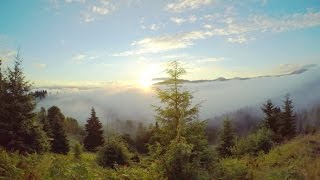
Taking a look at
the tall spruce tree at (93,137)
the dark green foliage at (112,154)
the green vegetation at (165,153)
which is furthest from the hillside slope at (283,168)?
the tall spruce tree at (93,137)

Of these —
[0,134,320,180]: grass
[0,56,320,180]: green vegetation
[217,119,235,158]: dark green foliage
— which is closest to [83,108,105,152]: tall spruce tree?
[0,56,320,180]: green vegetation

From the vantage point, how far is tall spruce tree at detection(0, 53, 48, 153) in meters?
27.4

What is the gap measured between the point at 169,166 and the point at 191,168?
2.42 feet

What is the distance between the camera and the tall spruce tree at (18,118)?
27.4 m

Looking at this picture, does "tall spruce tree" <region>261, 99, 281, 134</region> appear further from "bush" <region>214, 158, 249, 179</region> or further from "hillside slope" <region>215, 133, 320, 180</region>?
"bush" <region>214, 158, 249, 179</region>

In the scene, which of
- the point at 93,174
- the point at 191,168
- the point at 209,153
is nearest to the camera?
the point at 93,174

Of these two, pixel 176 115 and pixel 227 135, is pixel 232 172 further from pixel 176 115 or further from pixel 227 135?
pixel 227 135

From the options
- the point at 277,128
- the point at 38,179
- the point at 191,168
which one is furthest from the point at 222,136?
the point at 38,179

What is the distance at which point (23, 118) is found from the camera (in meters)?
28.1

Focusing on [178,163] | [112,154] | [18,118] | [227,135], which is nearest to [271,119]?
[227,135]

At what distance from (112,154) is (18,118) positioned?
7.96 meters

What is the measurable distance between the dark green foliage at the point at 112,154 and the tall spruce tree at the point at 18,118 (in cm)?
473

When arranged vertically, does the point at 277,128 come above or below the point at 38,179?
below

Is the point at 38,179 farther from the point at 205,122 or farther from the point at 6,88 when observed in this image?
the point at 6,88
